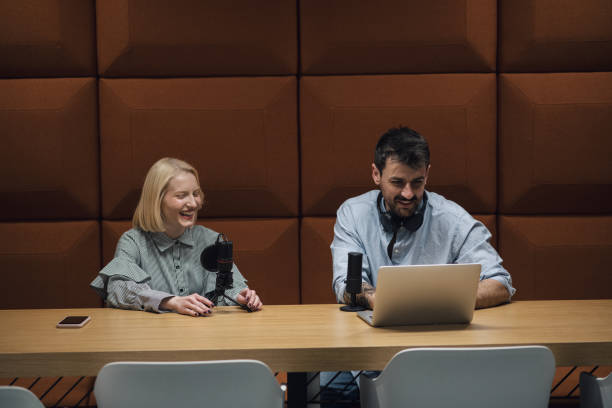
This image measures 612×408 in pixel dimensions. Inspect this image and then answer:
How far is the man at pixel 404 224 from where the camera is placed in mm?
2223

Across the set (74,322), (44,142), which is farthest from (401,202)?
(44,142)

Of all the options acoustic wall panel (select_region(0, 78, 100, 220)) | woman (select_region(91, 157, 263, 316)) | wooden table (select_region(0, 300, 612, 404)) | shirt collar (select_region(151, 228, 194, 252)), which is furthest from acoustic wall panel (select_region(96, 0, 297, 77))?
wooden table (select_region(0, 300, 612, 404))

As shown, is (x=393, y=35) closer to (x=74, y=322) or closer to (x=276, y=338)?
(x=276, y=338)

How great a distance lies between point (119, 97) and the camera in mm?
2809

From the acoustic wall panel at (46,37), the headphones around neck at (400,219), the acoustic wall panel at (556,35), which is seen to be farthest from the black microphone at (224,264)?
the acoustic wall panel at (556,35)

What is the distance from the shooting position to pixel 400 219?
2324mm

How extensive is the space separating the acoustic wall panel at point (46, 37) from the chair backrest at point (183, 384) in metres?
2.00

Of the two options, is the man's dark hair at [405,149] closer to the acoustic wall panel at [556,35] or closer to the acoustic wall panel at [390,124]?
the acoustic wall panel at [390,124]

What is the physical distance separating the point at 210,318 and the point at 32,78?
5.59 feet

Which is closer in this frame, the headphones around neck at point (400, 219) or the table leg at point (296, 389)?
the table leg at point (296, 389)

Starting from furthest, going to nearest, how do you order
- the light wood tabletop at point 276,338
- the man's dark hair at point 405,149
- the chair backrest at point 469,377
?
the man's dark hair at point 405,149 < the light wood tabletop at point 276,338 < the chair backrest at point 469,377

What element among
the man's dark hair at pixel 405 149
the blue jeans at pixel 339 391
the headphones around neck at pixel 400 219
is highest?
the man's dark hair at pixel 405 149

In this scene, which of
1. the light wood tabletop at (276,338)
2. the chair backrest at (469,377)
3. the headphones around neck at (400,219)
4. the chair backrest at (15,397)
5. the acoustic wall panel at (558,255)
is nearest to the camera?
the chair backrest at (15,397)

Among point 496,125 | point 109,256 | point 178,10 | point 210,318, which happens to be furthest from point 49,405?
point 496,125
